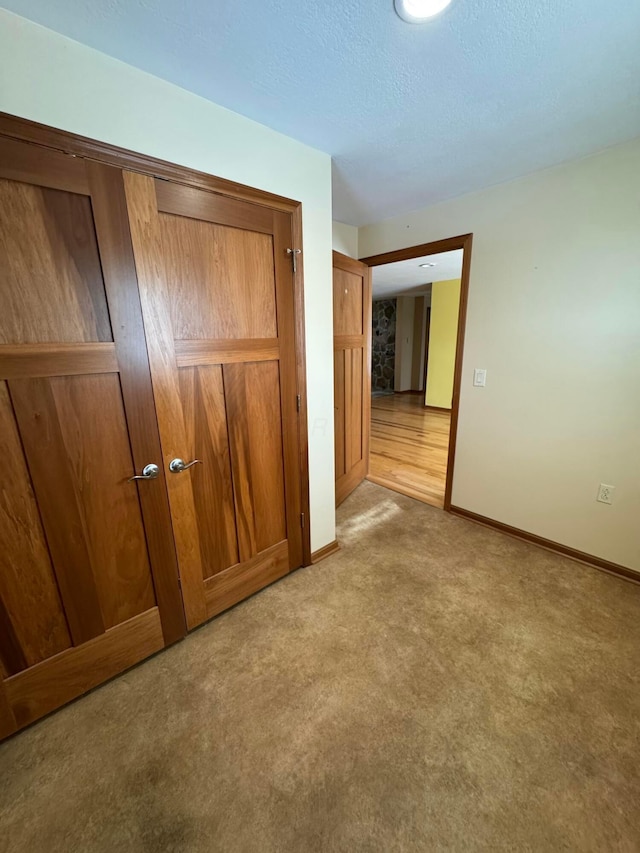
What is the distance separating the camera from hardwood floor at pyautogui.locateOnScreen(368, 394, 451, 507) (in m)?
3.28

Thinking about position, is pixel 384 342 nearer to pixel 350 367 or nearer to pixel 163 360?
pixel 350 367

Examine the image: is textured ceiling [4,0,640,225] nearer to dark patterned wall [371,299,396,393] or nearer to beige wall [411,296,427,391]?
beige wall [411,296,427,391]

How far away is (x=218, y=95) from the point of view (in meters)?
1.33

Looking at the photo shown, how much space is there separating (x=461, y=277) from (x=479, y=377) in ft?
2.60

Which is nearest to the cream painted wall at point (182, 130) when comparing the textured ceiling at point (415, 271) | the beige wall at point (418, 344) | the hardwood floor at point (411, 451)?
the hardwood floor at point (411, 451)

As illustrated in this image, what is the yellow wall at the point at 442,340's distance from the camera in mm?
5953

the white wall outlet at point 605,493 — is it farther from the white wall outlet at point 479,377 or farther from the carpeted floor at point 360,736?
the white wall outlet at point 479,377

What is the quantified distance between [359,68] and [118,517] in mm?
1976

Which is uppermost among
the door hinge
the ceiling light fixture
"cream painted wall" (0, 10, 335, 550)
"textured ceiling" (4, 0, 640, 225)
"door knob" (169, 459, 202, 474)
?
"textured ceiling" (4, 0, 640, 225)

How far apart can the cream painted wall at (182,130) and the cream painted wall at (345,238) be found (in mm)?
1017

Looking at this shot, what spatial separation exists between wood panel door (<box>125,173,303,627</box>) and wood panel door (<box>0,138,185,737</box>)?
90 mm

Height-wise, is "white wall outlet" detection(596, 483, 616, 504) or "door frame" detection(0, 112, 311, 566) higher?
"door frame" detection(0, 112, 311, 566)

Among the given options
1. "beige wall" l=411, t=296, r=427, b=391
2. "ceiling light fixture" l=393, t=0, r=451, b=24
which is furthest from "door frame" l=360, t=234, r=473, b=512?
"beige wall" l=411, t=296, r=427, b=391

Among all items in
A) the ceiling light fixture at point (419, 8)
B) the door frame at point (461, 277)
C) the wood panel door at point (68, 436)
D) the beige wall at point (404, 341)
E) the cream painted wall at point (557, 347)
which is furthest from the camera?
the beige wall at point (404, 341)
